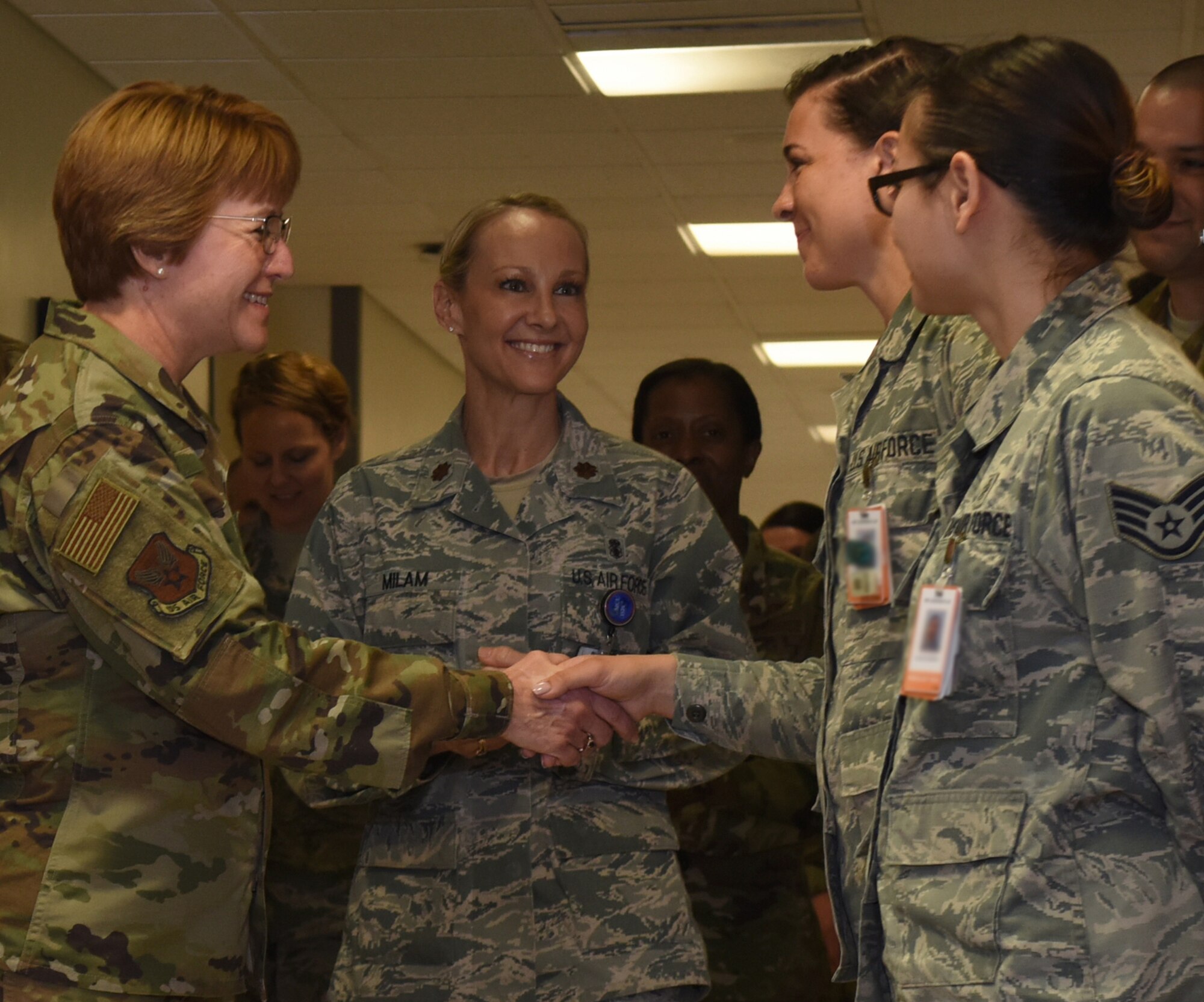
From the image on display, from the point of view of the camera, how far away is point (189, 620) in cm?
191

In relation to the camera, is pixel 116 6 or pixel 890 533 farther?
pixel 116 6

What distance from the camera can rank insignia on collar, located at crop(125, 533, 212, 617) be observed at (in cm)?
189

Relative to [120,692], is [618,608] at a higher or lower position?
higher

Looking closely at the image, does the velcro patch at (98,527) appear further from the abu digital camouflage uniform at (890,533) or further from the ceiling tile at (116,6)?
the ceiling tile at (116,6)

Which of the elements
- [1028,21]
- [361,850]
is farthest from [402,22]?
[361,850]

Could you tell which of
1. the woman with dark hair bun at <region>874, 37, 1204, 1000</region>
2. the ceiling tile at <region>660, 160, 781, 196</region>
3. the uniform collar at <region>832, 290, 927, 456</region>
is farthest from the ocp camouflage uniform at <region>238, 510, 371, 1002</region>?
the ceiling tile at <region>660, 160, 781, 196</region>

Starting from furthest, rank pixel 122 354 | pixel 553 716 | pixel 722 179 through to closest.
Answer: pixel 722 179, pixel 553 716, pixel 122 354

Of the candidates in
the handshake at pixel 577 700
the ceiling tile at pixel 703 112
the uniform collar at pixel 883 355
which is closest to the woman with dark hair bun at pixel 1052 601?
the uniform collar at pixel 883 355

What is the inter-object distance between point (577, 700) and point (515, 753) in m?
0.20

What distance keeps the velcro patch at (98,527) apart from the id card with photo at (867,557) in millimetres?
857

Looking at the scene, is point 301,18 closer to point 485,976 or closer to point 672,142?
point 672,142

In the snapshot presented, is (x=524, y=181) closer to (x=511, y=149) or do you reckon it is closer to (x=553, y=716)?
(x=511, y=149)

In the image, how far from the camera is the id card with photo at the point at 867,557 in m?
1.76

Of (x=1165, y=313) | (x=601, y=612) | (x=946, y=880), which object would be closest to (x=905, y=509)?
(x=946, y=880)
